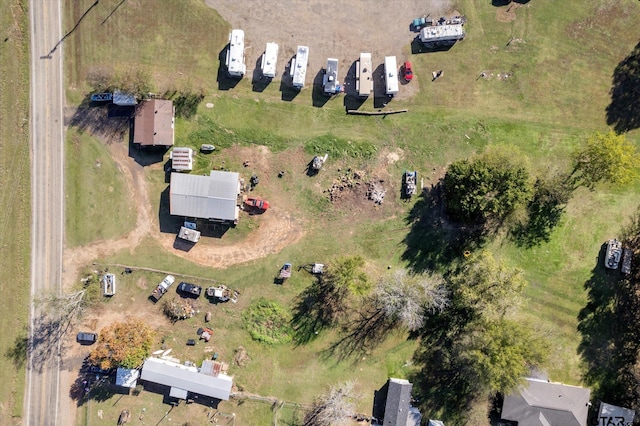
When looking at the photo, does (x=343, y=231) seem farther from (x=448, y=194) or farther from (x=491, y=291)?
(x=491, y=291)

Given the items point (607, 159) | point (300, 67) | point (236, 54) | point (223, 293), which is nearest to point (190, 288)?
point (223, 293)

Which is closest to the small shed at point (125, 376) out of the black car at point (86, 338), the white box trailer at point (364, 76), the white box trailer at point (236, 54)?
the black car at point (86, 338)

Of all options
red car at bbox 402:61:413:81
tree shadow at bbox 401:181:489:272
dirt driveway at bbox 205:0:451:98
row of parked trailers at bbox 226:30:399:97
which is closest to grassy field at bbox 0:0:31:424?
dirt driveway at bbox 205:0:451:98

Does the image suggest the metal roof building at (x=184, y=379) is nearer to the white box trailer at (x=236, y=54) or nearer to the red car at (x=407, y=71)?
the white box trailer at (x=236, y=54)

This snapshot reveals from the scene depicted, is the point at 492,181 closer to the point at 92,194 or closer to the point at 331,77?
the point at 331,77

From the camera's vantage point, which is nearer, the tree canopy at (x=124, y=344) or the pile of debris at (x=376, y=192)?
the tree canopy at (x=124, y=344)

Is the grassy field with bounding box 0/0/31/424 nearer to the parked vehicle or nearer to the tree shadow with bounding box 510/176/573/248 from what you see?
the parked vehicle

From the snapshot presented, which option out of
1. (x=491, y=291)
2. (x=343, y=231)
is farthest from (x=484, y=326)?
(x=343, y=231)
